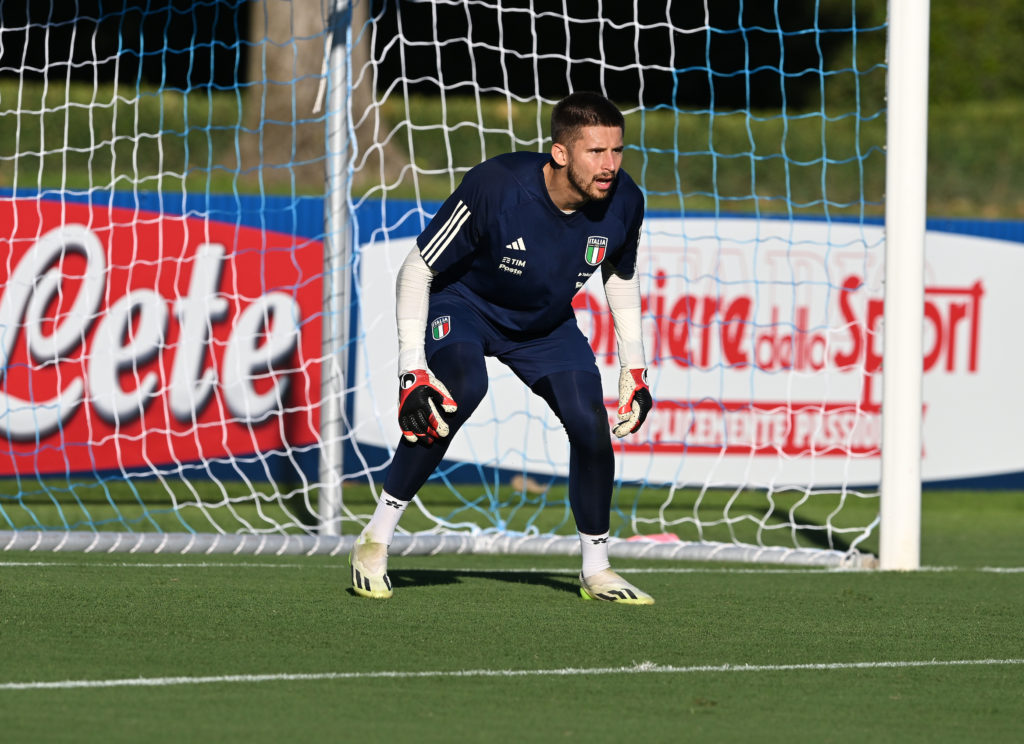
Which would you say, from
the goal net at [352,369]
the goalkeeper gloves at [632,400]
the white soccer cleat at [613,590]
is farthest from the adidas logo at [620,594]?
the goal net at [352,369]

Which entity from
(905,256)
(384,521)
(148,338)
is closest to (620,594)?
(384,521)

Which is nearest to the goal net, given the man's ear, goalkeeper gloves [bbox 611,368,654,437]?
goalkeeper gloves [bbox 611,368,654,437]

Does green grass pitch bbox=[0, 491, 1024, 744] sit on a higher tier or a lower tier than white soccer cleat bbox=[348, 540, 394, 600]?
lower

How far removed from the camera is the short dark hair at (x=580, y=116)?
5.47m

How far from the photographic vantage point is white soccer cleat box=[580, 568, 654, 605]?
587 cm

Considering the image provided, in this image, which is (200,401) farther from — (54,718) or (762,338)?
→ (54,718)

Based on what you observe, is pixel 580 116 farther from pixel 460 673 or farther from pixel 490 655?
pixel 460 673

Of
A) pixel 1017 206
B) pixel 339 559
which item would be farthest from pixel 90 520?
pixel 1017 206

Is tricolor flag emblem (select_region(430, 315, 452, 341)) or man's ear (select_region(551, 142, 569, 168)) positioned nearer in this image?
man's ear (select_region(551, 142, 569, 168))

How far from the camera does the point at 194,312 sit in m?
9.34

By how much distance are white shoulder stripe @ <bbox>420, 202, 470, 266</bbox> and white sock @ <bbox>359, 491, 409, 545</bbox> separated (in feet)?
3.06

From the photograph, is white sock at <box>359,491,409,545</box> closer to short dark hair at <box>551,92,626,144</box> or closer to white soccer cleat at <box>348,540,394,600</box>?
white soccer cleat at <box>348,540,394,600</box>

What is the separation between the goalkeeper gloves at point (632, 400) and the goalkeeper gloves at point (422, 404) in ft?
2.16

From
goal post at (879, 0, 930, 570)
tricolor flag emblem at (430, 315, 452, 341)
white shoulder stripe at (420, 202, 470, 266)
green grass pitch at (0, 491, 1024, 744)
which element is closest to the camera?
green grass pitch at (0, 491, 1024, 744)
